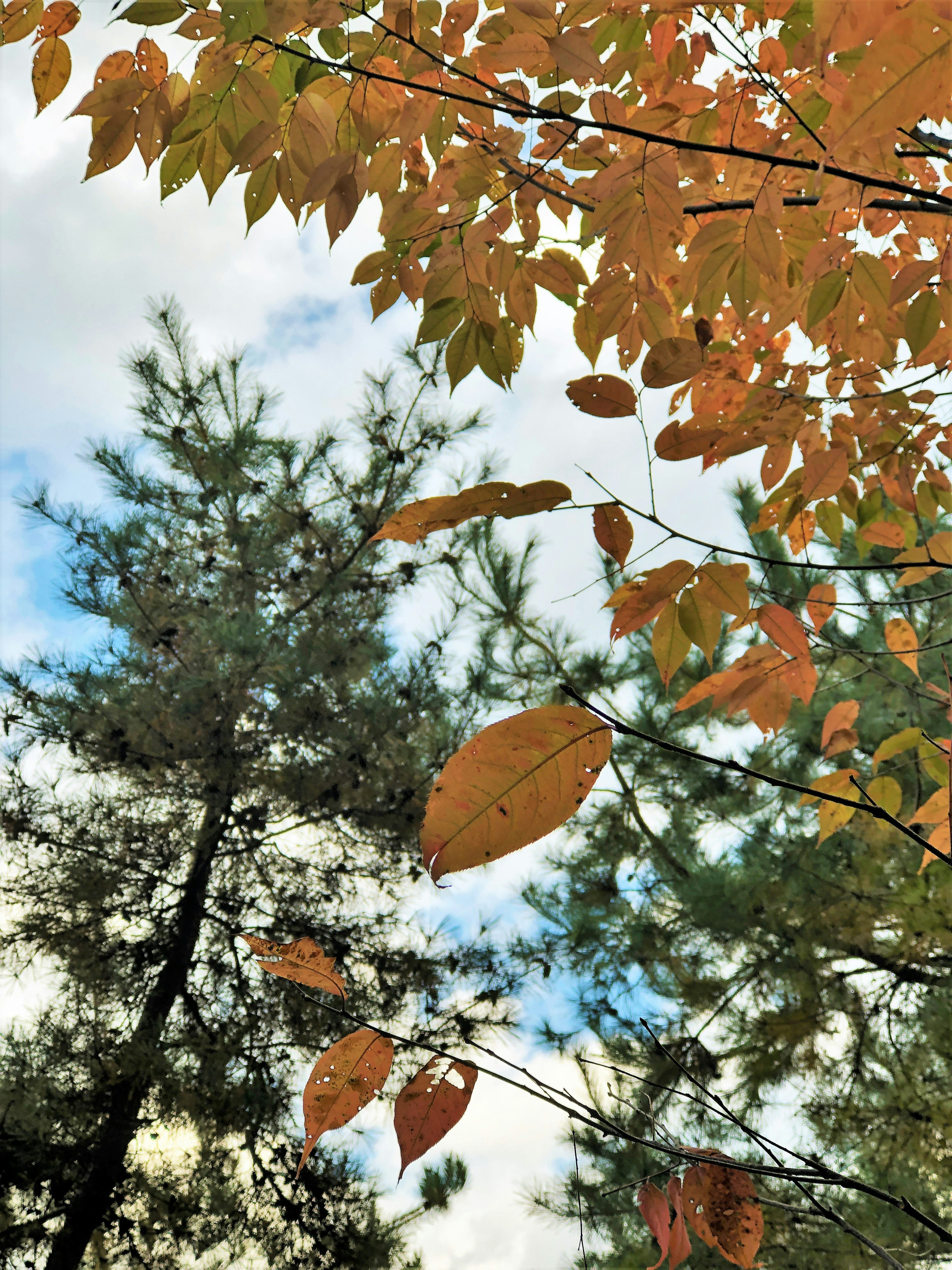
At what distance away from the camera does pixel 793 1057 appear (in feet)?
9.35

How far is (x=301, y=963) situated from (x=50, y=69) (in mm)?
613

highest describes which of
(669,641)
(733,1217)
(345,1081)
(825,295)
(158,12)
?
(158,12)

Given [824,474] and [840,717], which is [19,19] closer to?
[824,474]

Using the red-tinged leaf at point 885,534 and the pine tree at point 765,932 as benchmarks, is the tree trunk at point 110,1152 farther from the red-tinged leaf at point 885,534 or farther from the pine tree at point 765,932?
the red-tinged leaf at point 885,534

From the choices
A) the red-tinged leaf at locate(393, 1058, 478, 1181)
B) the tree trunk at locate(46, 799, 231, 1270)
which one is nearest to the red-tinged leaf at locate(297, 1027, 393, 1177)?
the red-tinged leaf at locate(393, 1058, 478, 1181)

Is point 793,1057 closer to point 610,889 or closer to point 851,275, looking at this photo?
point 610,889

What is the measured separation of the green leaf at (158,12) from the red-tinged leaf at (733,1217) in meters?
0.74

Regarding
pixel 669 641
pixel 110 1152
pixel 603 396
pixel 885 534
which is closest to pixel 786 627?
pixel 669 641

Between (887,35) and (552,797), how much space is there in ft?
1.05

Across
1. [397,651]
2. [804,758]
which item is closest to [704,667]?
[804,758]

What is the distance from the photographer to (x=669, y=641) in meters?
0.49

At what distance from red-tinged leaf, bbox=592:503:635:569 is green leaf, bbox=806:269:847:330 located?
375 millimetres

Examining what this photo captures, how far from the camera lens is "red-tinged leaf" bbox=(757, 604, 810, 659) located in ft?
1.77

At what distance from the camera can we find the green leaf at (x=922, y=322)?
639mm
